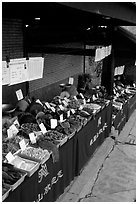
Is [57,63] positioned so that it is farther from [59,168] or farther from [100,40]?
[59,168]

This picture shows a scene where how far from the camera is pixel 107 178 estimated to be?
518cm

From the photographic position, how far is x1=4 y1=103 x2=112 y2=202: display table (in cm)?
318

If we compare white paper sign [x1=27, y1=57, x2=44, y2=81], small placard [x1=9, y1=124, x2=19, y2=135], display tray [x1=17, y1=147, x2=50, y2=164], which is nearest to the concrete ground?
display tray [x1=17, y1=147, x2=50, y2=164]

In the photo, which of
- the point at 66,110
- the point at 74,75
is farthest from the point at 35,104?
the point at 74,75

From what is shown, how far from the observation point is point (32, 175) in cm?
324

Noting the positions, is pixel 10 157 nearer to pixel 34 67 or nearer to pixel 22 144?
pixel 22 144

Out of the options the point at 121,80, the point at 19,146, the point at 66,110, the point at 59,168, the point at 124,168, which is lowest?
the point at 124,168

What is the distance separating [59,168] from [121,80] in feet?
27.0

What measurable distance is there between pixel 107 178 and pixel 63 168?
138 centimetres

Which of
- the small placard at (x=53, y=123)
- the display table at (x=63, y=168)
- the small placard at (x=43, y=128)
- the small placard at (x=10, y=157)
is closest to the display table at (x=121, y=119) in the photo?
the display table at (x=63, y=168)

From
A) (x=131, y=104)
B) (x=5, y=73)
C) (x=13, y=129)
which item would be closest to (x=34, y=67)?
(x=5, y=73)

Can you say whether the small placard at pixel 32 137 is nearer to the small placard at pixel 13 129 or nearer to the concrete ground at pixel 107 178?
the small placard at pixel 13 129

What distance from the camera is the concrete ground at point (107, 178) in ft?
14.9

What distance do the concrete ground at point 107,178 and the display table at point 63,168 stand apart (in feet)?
0.62
